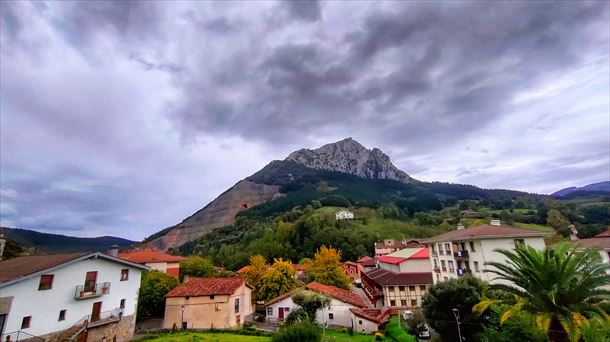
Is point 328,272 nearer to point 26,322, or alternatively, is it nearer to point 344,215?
point 26,322

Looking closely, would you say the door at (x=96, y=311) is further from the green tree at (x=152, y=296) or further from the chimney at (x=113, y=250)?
the green tree at (x=152, y=296)

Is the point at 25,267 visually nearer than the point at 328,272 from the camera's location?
Yes

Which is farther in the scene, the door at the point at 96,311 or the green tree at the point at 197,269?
the green tree at the point at 197,269

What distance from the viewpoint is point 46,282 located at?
20.4m

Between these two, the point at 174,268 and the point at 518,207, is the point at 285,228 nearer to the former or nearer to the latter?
the point at 174,268

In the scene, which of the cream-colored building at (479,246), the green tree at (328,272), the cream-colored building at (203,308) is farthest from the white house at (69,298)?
the cream-colored building at (479,246)

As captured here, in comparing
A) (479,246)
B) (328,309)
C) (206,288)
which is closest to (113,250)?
(206,288)

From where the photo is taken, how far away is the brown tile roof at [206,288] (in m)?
33.3

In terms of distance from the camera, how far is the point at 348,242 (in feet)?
338

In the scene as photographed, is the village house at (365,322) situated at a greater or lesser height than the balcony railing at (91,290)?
lesser

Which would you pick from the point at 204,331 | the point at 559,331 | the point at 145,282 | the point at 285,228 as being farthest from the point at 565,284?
the point at 285,228

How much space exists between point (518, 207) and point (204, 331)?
165m

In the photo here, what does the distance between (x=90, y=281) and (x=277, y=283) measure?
2440cm

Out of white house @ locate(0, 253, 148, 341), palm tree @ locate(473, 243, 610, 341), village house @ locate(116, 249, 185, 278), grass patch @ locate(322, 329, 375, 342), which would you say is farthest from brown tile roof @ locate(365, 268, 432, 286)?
village house @ locate(116, 249, 185, 278)
